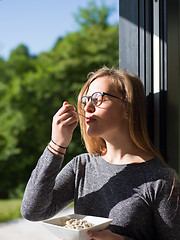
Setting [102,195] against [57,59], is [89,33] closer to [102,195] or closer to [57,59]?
[57,59]

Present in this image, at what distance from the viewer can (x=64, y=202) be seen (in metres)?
0.98

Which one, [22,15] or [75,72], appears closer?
[22,15]

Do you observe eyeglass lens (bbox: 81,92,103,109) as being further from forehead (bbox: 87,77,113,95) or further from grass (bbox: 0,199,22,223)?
grass (bbox: 0,199,22,223)

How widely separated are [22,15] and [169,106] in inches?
117

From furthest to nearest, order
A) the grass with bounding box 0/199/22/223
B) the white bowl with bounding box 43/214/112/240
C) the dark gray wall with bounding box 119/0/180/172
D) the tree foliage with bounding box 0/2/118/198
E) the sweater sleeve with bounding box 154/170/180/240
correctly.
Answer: the tree foliage with bounding box 0/2/118/198 → the grass with bounding box 0/199/22/223 → the dark gray wall with bounding box 119/0/180/172 → the sweater sleeve with bounding box 154/170/180/240 → the white bowl with bounding box 43/214/112/240

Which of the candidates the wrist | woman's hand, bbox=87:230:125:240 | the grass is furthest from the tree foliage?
woman's hand, bbox=87:230:125:240

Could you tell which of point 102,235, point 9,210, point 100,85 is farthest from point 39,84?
point 102,235

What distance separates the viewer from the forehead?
37.2 inches

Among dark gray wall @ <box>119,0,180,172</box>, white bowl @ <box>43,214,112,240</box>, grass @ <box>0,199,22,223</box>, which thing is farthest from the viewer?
grass @ <box>0,199,22,223</box>

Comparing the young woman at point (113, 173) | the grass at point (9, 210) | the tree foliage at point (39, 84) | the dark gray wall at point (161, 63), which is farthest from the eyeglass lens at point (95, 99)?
the grass at point (9, 210)

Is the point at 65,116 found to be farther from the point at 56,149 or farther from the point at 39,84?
the point at 39,84

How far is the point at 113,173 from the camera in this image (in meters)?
0.95

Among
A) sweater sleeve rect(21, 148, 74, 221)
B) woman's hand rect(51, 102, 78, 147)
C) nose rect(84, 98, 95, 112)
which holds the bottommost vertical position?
sweater sleeve rect(21, 148, 74, 221)

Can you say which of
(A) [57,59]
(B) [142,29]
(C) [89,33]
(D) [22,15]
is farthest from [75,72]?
(B) [142,29]
